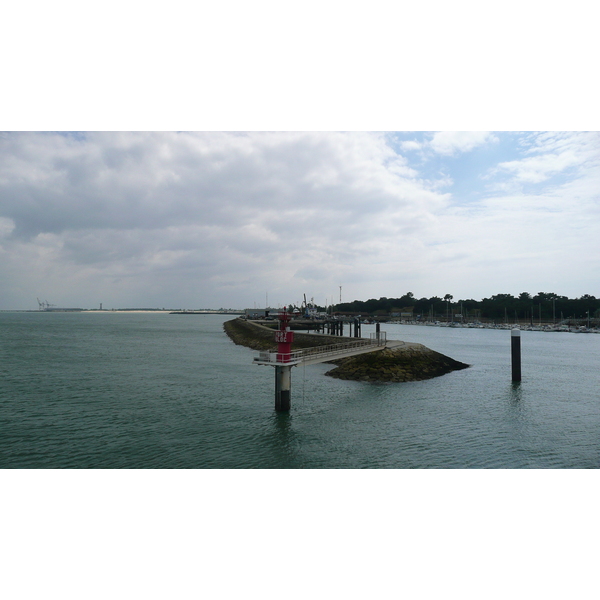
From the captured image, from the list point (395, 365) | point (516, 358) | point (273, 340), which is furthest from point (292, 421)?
point (273, 340)

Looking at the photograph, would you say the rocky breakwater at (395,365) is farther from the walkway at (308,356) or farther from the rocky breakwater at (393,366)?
the walkway at (308,356)

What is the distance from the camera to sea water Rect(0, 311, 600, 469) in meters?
16.6

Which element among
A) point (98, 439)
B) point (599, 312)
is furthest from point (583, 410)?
point (599, 312)

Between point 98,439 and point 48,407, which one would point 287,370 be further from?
point 48,407

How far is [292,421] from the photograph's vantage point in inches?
880

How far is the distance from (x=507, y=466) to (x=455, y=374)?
80.8 feet

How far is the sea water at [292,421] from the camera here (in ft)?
54.6

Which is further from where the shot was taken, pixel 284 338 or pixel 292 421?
pixel 284 338

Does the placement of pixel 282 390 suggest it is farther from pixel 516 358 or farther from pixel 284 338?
pixel 516 358

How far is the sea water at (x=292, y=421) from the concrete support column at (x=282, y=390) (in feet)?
1.90

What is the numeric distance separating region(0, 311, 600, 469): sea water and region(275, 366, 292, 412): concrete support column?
58cm

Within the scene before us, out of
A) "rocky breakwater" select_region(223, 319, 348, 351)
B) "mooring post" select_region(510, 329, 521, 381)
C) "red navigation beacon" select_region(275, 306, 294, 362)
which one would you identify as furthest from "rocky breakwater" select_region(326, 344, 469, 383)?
"red navigation beacon" select_region(275, 306, 294, 362)

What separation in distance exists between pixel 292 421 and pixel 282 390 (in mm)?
2398

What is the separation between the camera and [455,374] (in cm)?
3941
